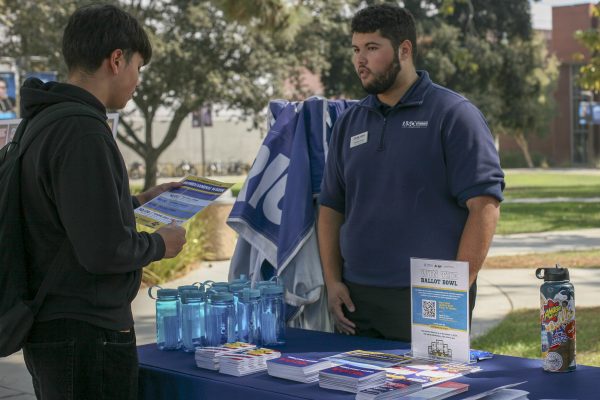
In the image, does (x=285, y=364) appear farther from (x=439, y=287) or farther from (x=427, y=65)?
(x=427, y=65)

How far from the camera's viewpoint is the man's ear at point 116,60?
8.44 feet

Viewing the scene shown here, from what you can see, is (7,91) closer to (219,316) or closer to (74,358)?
(219,316)

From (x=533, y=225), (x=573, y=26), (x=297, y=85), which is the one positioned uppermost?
(x=573, y=26)

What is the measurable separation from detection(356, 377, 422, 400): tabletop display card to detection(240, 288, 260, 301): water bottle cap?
0.87 meters

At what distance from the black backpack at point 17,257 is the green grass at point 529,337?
15.8ft

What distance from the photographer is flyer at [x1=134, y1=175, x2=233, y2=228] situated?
9.59 ft

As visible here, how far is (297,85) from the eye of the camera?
1229 inches

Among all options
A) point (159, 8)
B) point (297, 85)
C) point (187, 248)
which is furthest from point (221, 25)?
point (187, 248)

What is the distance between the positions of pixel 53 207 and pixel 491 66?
35069mm

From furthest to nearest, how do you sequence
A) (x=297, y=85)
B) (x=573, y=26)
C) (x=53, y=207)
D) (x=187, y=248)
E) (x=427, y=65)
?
(x=573, y=26) < (x=427, y=65) < (x=297, y=85) < (x=187, y=248) < (x=53, y=207)

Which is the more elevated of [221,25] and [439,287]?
[221,25]

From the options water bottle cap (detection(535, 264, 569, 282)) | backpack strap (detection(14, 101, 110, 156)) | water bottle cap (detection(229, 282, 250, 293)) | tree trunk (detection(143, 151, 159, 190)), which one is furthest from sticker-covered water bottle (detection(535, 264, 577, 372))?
tree trunk (detection(143, 151, 159, 190))

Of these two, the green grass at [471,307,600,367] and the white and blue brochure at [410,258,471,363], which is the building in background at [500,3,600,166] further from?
the white and blue brochure at [410,258,471,363]

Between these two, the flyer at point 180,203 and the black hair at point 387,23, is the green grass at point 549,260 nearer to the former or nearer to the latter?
the black hair at point 387,23
